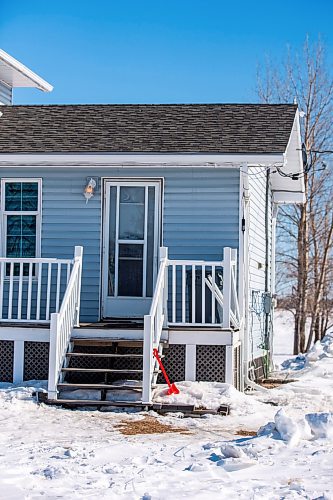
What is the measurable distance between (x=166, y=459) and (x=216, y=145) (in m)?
6.25

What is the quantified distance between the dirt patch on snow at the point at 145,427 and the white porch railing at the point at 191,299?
727mm

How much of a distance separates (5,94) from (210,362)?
7887mm

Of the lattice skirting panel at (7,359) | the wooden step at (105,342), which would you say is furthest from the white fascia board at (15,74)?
the wooden step at (105,342)

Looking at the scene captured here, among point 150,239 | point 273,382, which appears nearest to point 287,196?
point 273,382

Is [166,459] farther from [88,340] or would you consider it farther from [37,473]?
[88,340]

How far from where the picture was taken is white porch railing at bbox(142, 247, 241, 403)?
10.2 metres

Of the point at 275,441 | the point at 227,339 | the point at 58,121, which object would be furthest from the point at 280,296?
the point at 275,441

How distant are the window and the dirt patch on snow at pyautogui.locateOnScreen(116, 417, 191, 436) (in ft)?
14.1

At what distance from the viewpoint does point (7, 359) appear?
11617 millimetres

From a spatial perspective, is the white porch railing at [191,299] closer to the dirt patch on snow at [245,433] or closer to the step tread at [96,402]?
the step tread at [96,402]

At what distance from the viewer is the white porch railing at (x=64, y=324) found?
33.8 feet

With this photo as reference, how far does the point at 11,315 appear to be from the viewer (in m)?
12.4

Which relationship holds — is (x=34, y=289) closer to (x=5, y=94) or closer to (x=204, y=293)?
(x=204, y=293)

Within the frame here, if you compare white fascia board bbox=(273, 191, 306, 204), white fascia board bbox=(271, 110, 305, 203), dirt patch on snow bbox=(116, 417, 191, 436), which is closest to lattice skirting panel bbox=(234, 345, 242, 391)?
dirt patch on snow bbox=(116, 417, 191, 436)
